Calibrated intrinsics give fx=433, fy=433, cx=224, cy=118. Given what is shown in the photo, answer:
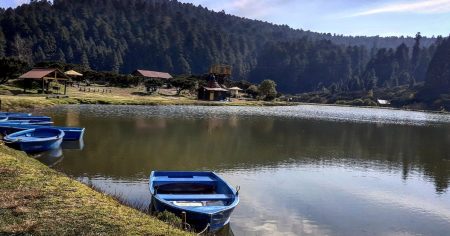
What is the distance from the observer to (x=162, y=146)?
35344 millimetres

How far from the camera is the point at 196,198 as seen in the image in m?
17.0

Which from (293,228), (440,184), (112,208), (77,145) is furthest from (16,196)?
(440,184)

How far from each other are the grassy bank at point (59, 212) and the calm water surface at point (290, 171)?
4374 millimetres

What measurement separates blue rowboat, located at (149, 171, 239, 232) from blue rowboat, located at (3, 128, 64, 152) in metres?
11.7

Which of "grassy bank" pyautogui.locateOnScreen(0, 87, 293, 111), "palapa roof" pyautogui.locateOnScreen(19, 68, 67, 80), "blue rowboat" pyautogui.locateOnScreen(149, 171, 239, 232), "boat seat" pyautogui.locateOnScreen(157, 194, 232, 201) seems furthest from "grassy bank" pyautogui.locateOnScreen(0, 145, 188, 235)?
"palapa roof" pyautogui.locateOnScreen(19, 68, 67, 80)

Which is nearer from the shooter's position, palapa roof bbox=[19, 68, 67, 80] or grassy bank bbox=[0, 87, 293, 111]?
grassy bank bbox=[0, 87, 293, 111]

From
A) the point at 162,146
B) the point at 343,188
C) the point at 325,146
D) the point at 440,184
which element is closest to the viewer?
the point at 343,188

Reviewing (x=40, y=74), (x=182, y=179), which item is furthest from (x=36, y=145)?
(x=40, y=74)

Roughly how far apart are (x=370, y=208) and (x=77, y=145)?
2200 cm

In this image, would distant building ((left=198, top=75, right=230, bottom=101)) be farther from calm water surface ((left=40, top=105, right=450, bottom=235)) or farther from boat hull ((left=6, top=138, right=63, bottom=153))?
boat hull ((left=6, top=138, right=63, bottom=153))

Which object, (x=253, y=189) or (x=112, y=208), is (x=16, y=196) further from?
(x=253, y=189)

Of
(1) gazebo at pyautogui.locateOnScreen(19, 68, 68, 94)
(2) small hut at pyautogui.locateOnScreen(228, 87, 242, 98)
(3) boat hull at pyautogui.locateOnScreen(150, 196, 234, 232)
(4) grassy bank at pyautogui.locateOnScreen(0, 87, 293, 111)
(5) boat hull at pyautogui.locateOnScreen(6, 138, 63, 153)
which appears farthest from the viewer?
(2) small hut at pyautogui.locateOnScreen(228, 87, 242, 98)

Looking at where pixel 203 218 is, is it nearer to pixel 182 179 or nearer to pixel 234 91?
pixel 182 179

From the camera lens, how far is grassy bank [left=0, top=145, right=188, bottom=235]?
11.2 metres
